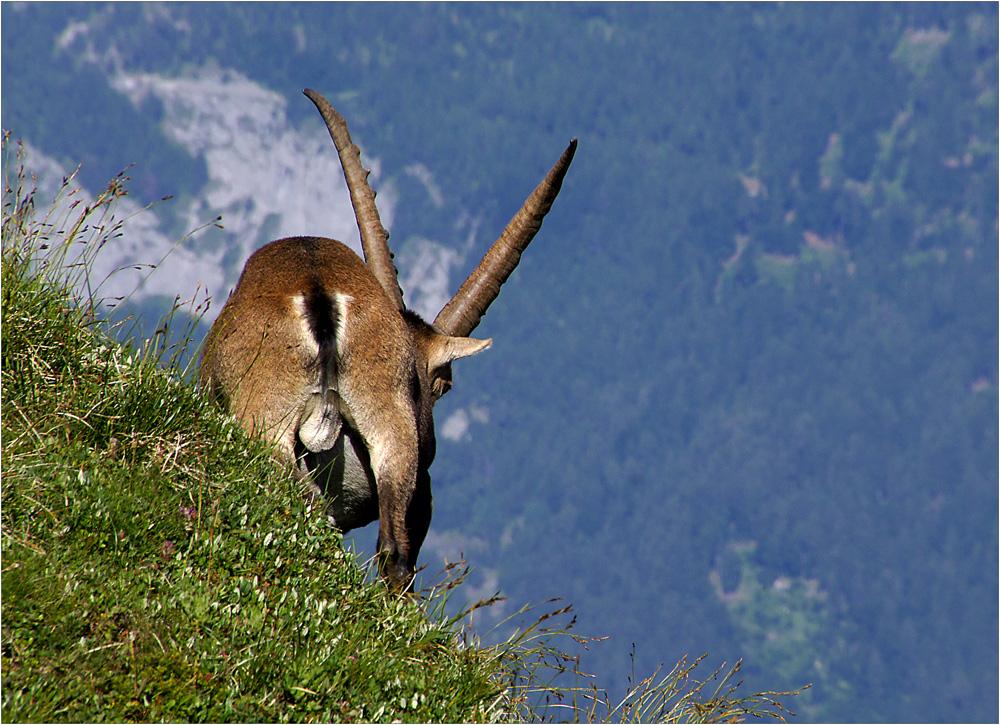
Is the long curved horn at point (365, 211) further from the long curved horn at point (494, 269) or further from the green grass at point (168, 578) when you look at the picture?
the green grass at point (168, 578)

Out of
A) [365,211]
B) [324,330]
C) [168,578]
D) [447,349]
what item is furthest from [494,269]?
[168,578]

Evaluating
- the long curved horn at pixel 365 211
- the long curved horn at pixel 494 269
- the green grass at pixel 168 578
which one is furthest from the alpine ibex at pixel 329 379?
the long curved horn at pixel 494 269

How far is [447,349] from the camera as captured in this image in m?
7.41

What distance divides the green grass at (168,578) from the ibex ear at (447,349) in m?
2.20

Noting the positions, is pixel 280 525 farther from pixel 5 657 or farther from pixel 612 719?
pixel 612 719

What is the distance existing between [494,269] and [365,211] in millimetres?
1290

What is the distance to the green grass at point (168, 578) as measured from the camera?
153 inches

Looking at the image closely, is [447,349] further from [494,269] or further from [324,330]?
[324,330]

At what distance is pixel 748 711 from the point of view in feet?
16.4

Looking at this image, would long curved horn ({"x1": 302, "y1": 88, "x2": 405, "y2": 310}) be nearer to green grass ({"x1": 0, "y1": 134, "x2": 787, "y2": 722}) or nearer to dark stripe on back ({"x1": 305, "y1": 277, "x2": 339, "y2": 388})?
dark stripe on back ({"x1": 305, "y1": 277, "x2": 339, "y2": 388})

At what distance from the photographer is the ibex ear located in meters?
7.37

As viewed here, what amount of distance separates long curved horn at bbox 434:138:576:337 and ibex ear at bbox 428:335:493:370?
0.92 metres

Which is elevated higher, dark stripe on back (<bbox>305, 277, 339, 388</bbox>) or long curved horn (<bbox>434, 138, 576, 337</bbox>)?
long curved horn (<bbox>434, 138, 576, 337</bbox>)

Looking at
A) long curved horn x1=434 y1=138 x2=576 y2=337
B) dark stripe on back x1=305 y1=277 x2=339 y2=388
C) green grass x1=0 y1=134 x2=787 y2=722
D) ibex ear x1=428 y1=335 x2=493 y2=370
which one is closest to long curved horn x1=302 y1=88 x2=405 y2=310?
long curved horn x1=434 y1=138 x2=576 y2=337
